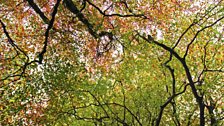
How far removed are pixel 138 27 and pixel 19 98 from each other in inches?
213

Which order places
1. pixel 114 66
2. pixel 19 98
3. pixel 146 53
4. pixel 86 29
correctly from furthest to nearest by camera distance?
pixel 114 66 < pixel 146 53 < pixel 86 29 < pixel 19 98

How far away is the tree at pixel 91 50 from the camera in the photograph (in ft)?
36.2

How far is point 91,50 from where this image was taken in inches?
529

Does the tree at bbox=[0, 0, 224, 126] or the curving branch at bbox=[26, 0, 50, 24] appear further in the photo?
the curving branch at bbox=[26, 0, 50, 24]

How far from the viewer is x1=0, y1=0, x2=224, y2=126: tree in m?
11.0

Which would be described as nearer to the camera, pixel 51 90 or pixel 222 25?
pixel 51 90

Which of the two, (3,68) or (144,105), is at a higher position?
(144,105)

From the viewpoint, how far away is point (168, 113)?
16.9m

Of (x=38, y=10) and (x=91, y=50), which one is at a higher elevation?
(x=38, y=10)

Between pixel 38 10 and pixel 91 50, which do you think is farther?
pixel 91 50

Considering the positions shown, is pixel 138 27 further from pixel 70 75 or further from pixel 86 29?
pixel 70 75

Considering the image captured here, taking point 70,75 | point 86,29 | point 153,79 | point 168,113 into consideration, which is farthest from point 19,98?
point 168,113

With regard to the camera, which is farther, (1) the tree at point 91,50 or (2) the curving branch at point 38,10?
(2) the curving branch at point 38,10

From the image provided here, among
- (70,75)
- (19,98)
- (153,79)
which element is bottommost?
(19,98)
